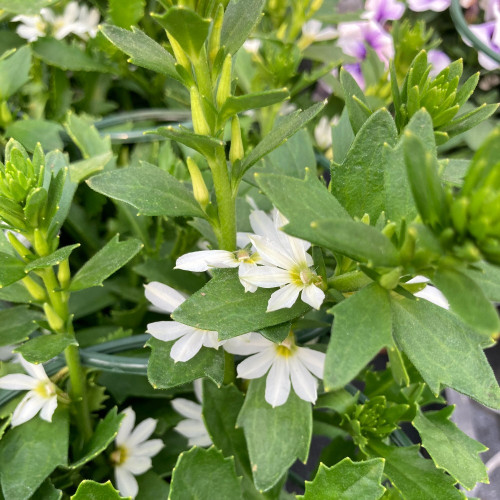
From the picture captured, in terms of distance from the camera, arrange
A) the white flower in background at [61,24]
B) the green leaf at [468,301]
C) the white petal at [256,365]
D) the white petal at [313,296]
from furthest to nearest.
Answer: the white flower in background at [61,24]
the white petal at [256,365]
the white petal at [313,296]
the green leaf at [468,301]

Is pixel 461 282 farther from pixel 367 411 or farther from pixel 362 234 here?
pixel 367 411

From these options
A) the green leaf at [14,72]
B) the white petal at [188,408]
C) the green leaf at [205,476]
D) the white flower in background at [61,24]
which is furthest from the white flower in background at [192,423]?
the white flower in background at [61,24]

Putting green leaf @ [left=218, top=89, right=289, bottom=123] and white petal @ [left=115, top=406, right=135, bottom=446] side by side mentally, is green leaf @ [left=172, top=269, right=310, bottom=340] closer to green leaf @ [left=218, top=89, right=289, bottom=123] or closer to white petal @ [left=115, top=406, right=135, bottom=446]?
green leaf @ [left=218, top=89, right=289, bottom=123]

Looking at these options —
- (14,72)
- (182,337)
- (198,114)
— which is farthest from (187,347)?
(14,72)

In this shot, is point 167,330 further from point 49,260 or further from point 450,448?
point 450,448

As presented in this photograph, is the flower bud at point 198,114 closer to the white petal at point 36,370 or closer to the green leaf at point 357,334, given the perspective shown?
the green leaf at point 357,334
